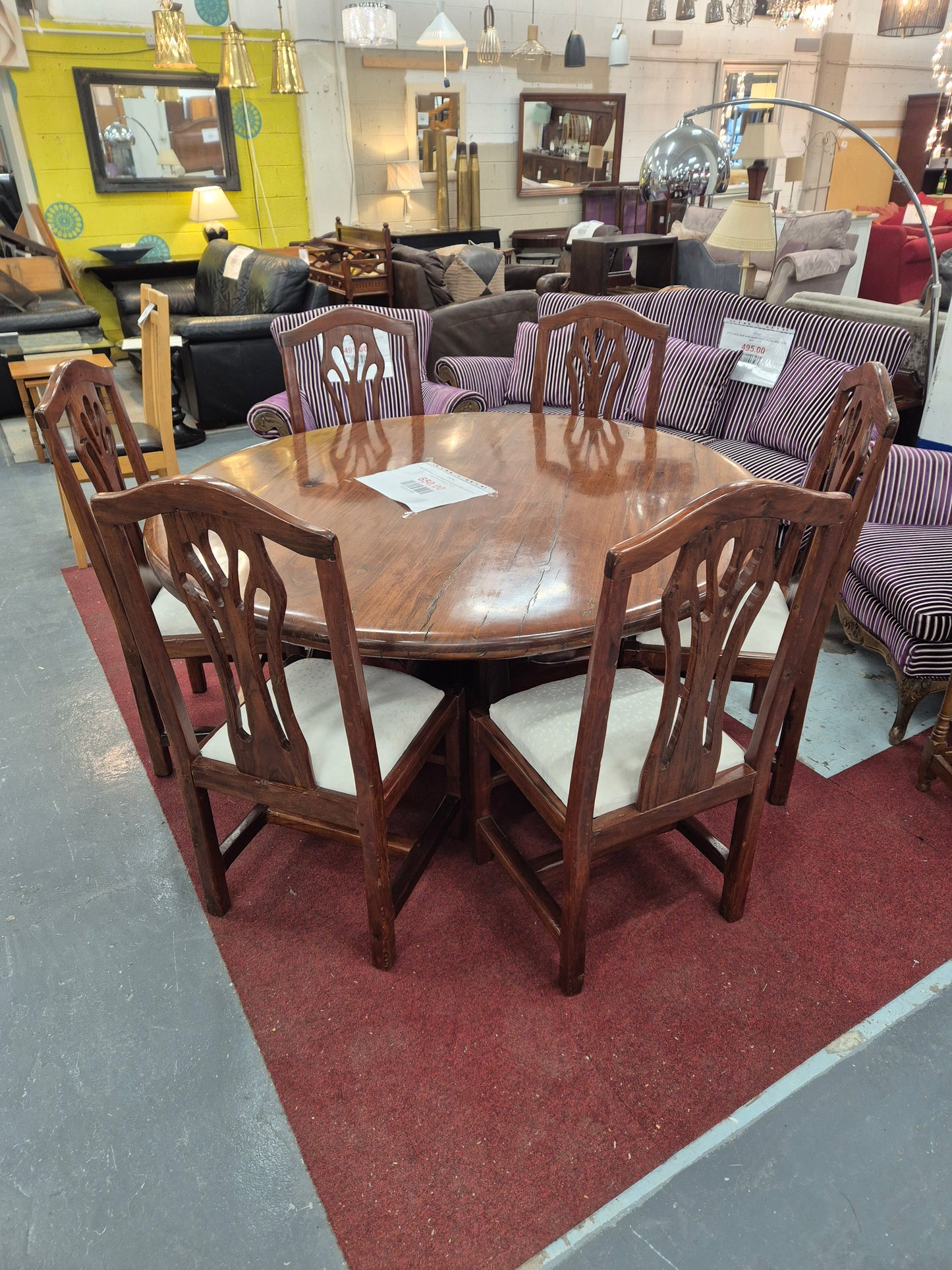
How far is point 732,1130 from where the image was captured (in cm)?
135

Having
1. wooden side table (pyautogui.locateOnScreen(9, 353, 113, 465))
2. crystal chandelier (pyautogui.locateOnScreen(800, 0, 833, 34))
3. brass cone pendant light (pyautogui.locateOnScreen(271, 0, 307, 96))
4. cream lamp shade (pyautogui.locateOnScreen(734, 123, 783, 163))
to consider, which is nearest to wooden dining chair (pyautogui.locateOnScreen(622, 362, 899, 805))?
cream lamp shade (pyautogui.locateOnScreen(734, 123, 783, 163))

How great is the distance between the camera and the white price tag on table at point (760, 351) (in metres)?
3.26

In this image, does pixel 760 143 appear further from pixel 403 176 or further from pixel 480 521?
pixel 403 176

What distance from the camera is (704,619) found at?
127 centimetres

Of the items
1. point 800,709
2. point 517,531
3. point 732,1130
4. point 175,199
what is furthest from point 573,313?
point 175,199

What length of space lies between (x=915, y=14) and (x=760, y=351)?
156 inches

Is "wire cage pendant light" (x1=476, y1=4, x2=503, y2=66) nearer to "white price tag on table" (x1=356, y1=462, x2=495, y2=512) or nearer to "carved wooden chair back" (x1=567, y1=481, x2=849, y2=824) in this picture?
"white price tag on table" (x1=356, y1=462, x2=495, y2=512)

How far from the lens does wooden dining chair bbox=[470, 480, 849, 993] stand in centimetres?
116

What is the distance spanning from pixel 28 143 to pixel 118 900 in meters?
6.86

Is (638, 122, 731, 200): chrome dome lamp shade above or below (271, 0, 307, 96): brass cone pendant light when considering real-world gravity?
below

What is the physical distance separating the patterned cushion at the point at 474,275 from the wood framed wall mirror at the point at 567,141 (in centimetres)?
346

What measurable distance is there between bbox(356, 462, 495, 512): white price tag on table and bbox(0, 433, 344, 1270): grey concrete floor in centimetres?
100

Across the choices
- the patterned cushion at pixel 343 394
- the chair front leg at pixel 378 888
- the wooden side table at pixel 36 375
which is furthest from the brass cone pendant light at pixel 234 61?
the chair front leg at pixel 378 888

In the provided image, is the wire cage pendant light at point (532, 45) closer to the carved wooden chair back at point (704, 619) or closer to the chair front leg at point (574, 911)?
the carved wooden chair back at point (704, 619)
